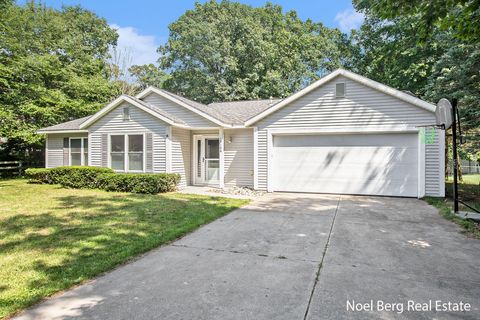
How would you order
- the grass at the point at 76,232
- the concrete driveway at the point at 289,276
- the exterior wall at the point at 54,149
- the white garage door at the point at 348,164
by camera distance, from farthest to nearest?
the exterior wall at the point at 54,149 → the white garage door at the point at 348,164 → the grass at the point at 76,232 → the concrete driveway at the point at 289,276

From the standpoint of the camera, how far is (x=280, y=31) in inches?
1193

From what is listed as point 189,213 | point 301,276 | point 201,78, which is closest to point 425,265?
point 301,276

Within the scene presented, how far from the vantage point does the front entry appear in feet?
42.7

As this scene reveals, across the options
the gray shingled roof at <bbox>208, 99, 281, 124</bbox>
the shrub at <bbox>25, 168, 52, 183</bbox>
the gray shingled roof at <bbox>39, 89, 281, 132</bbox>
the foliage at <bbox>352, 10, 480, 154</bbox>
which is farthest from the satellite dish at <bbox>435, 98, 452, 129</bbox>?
the shrub at <bbox>25, 168, 52, 183</bbox>

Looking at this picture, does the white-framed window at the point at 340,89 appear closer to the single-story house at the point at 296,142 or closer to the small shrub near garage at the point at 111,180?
the single-story house at the point at 296,142

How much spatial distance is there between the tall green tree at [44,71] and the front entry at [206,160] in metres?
10.8

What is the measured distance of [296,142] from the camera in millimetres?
11266

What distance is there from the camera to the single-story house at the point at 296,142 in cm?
984

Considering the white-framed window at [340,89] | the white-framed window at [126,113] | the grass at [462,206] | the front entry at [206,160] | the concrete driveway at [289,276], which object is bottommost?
the concrete driveway at [289,276]

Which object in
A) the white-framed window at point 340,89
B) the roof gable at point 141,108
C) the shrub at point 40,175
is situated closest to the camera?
the white-framed window at point 340,89

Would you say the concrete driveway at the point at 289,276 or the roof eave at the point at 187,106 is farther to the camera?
the roof eave at the point at 187,106

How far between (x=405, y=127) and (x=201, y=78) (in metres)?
21.4

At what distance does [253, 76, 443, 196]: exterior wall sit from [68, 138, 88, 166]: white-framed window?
924 centimetres

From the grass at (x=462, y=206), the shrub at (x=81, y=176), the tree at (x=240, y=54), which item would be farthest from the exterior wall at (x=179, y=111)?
the tree at (x=240, y=54)
